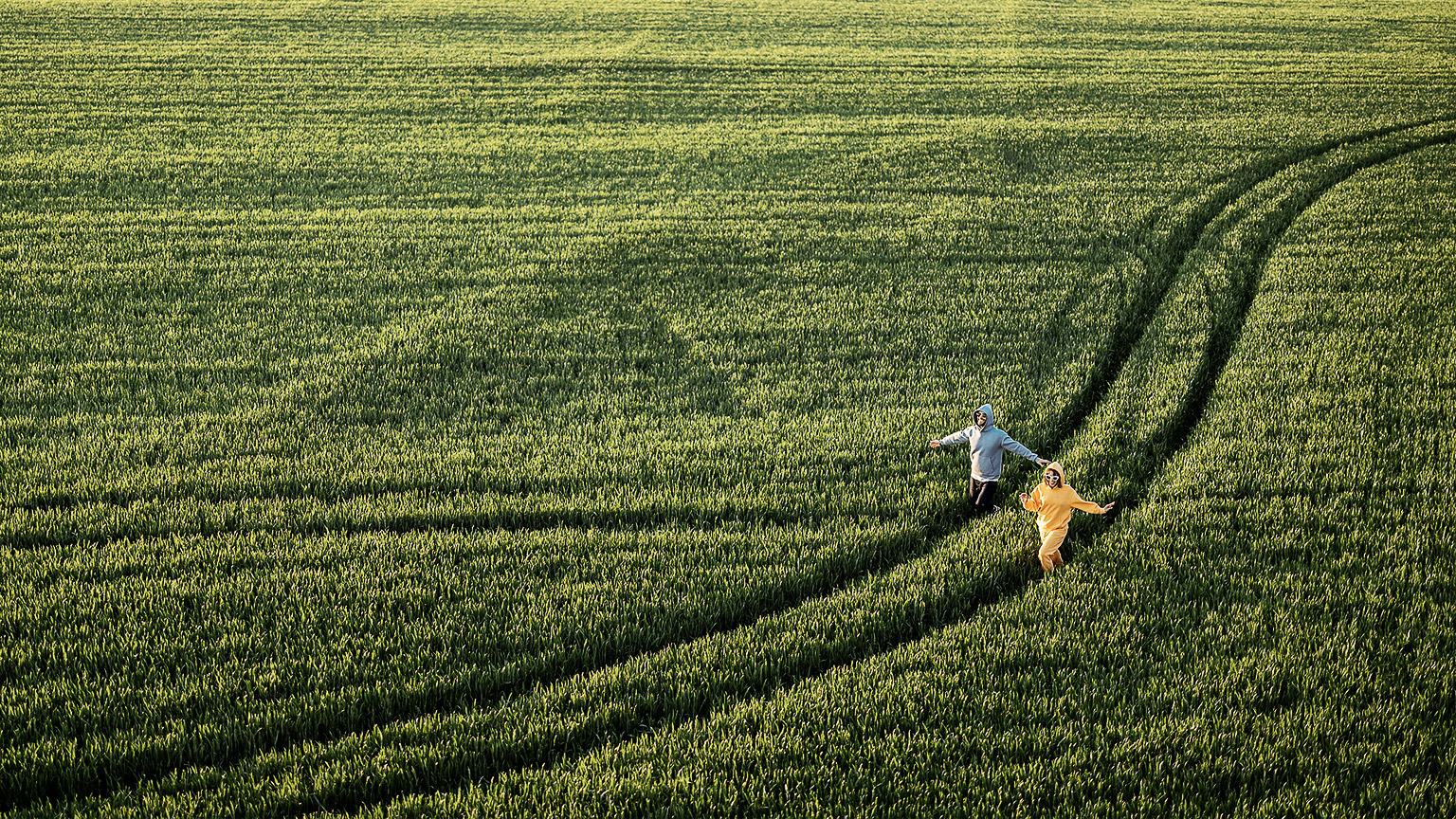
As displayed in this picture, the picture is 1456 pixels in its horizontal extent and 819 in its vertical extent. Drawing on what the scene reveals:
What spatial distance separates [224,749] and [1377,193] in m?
16.3

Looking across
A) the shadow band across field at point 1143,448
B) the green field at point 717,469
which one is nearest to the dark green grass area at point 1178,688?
the green field at point 717,469

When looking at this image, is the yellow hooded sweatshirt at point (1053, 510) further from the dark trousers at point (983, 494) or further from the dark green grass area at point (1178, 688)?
the dark trousers at point (983, 494)

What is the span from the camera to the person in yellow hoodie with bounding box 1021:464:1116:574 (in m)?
6.21

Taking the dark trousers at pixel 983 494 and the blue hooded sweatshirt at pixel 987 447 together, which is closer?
the blue hooded sweatshirt at pixel 987 447

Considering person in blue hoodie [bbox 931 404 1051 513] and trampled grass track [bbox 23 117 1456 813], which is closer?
trampled grass track [bbox 23 117 1456 813]

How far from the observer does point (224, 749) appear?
503 cm

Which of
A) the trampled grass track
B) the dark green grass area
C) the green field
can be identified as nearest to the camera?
the dark green grass area

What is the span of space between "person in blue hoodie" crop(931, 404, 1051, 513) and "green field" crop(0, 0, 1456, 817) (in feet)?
1.17

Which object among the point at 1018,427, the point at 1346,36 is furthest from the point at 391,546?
the point at 1346,36

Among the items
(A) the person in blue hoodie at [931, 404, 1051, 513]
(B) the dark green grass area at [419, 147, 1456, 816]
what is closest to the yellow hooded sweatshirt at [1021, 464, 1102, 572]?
(B) the dark green grass area at [419, 147, 1456, 816]

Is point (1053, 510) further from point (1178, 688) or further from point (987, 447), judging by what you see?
point (1178, 688)

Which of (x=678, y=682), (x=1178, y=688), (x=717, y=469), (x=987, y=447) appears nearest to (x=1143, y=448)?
(x=987, y=447)

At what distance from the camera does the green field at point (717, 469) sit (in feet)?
16.5

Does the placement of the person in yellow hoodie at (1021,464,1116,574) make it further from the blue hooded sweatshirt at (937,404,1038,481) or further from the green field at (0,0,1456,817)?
the blue hooded sweatshirt at (937,404,1038,481)
